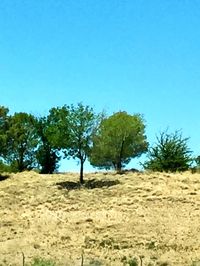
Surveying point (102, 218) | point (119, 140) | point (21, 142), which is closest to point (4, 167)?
point (21, 142)

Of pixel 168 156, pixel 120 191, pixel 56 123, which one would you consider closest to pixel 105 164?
pixel 168 156

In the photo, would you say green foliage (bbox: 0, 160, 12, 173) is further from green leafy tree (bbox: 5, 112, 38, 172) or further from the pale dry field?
the pale dry field

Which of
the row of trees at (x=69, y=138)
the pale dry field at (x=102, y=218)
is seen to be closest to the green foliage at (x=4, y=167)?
the row of trees at (x=69, y=138)

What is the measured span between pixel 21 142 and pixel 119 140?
451 inches

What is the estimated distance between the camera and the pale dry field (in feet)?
145

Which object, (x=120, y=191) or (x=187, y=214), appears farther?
(x=120, y=191)

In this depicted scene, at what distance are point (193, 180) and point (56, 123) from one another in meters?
14.8

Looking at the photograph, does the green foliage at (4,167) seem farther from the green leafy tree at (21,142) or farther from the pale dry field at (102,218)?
the pale dry field at (102,218)

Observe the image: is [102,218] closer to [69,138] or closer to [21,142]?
[69,138]

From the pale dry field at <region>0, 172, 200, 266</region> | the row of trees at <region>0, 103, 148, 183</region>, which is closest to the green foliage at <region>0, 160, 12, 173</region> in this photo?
the row of trees at <region>0, 103, 148, 183</region>

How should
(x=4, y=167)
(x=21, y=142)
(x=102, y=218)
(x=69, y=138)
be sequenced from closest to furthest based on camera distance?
(x=102, y=218) → (x=69, y=138) → (x=21, y=142) → (x=4, y=167)

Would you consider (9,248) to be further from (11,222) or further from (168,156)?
(168,156)

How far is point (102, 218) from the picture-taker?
5294 cm

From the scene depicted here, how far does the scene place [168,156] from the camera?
3039 inches
